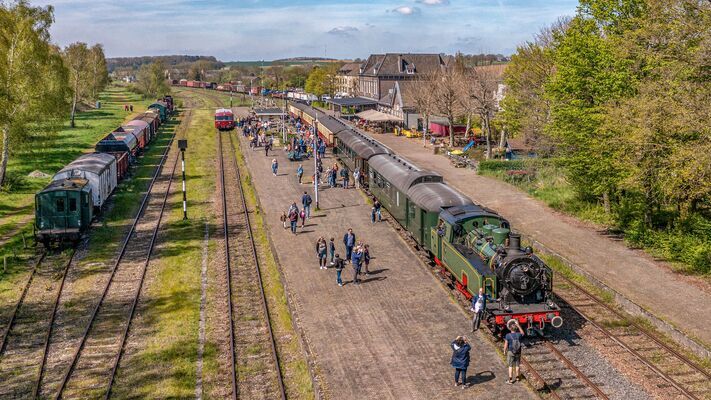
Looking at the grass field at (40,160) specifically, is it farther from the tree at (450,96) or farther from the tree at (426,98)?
the tree at (450,96)

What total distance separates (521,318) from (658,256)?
11932 millimetres

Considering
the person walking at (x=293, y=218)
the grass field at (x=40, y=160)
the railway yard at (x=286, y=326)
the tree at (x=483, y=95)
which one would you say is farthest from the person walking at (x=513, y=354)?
the tree at (x=483, y=95)

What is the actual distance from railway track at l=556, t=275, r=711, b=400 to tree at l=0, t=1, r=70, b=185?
27662 mm

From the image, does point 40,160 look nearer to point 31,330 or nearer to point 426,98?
point 31,330

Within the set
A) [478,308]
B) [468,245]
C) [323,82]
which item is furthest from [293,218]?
[323,82]

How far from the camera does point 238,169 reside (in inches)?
1951

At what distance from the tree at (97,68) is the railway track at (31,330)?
88780 millimetres

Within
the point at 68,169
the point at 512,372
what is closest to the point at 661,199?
the point at 512,372

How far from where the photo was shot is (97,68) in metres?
110

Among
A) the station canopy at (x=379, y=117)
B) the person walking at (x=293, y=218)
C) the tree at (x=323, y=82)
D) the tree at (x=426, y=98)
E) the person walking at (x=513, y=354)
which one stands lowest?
the person walking at (x=513, y=354)

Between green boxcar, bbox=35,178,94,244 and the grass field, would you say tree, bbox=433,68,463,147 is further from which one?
green boxcar, bbox=35,178,94,244

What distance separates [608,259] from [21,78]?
117ft

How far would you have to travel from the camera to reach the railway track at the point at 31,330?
16.2 meters

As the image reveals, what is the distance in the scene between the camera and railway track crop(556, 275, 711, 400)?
49.9 feet
